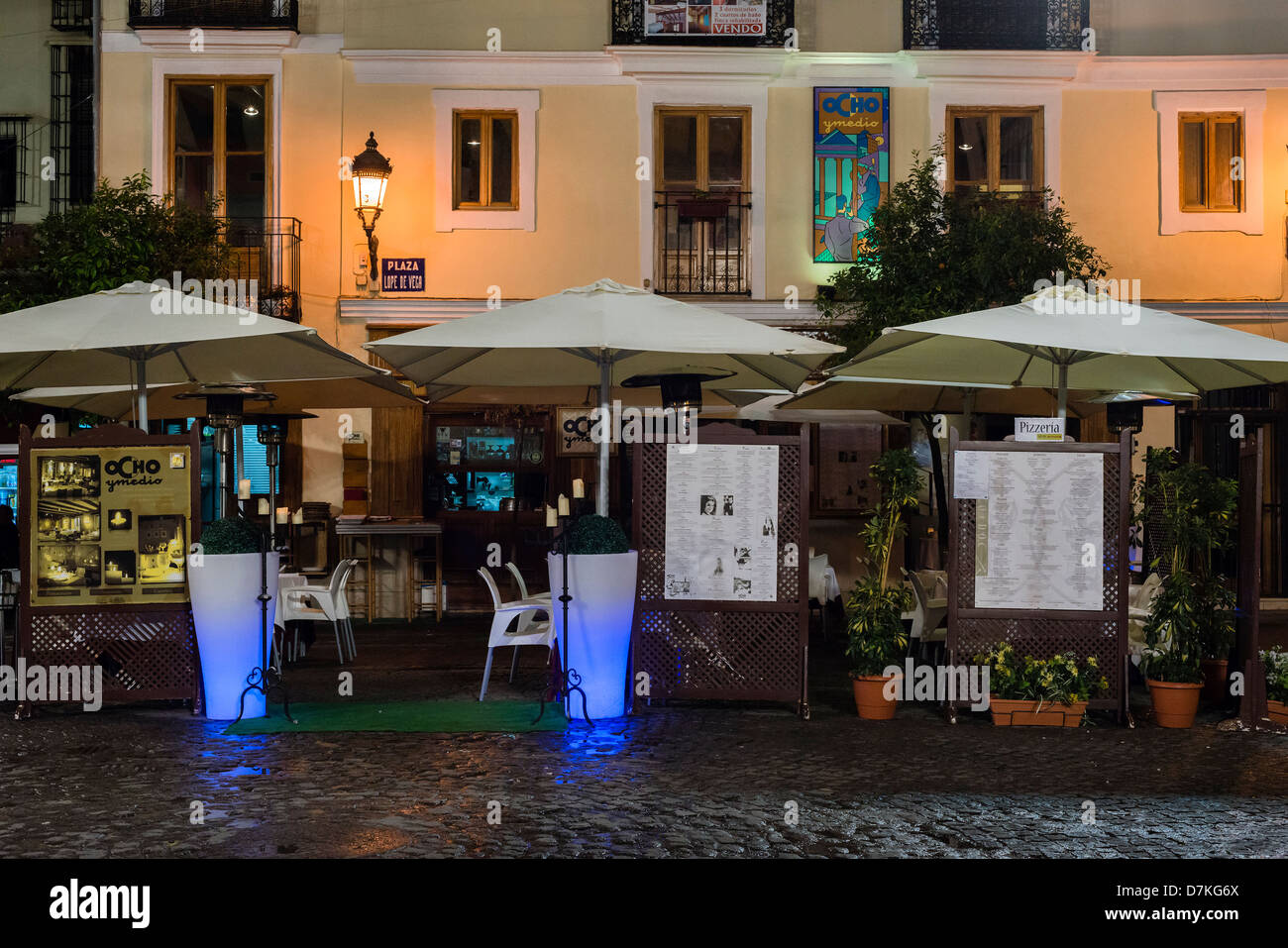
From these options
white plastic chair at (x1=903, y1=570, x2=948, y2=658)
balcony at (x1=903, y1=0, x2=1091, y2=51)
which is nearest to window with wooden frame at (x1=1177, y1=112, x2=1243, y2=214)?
balcony at (x1=903, y1=0, x2=1091, y2=51)

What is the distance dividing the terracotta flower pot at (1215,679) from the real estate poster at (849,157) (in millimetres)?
7498

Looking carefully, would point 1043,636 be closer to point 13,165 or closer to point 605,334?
point 605,334

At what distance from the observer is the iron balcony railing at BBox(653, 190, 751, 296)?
49.7 ft

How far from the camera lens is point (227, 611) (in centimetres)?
843

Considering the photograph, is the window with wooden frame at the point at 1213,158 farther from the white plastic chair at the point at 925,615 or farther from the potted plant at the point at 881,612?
the potted plant at the point at 881,612

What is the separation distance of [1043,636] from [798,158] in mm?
8294

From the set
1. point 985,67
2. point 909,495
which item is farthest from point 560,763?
point 985,67

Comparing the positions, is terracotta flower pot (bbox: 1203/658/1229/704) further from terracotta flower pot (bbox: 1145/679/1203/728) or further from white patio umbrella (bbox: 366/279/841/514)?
white patio umbrella (bbox: 366/279/841/514)

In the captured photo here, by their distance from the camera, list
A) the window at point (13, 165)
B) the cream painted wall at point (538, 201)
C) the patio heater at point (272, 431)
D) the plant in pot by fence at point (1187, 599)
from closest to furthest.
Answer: the plant in pot by fence at point (1187, 599) → the patio heater at point (272, 431) → the cream painted wall at point (538, 201) → the window at point (13, 165)

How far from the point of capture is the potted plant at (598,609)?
8.39 m

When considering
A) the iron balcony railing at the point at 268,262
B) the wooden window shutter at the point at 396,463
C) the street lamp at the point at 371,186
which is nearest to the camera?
the street lamp at the point at 371,186

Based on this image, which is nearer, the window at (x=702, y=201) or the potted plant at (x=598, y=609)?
the potted plant at (x=598, y=609)

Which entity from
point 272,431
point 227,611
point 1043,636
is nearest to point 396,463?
point 272,431

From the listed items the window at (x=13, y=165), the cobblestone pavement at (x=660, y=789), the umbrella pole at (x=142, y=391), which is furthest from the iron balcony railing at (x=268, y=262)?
the cobblestone pavement at (x=660, y=789)
